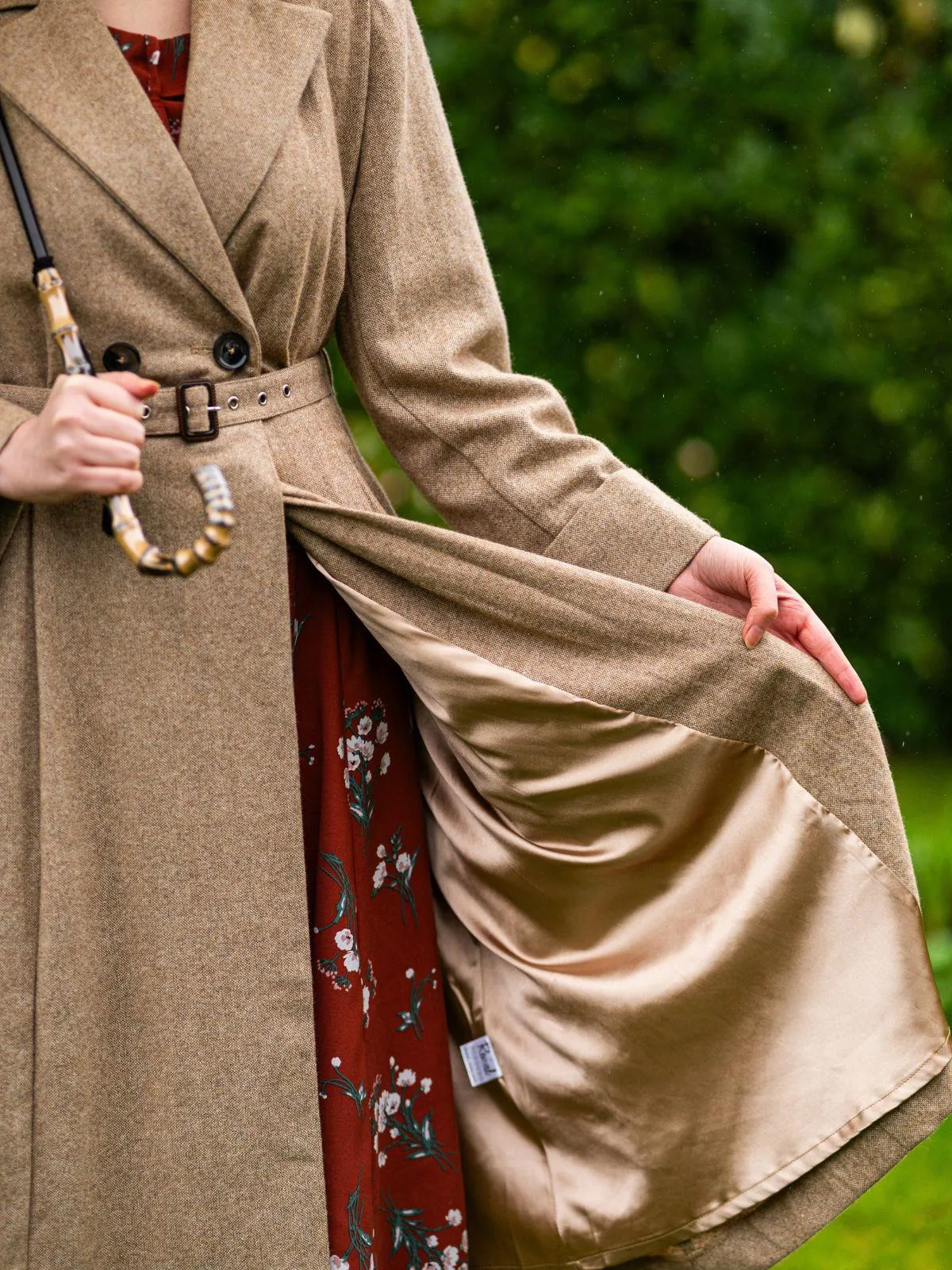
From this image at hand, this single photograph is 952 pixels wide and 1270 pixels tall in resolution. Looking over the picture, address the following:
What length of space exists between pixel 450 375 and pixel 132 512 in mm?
457

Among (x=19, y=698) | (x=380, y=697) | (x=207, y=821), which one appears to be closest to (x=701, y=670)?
(x=380, y=697)

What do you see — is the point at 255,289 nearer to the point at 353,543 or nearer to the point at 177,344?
the point at 177,344

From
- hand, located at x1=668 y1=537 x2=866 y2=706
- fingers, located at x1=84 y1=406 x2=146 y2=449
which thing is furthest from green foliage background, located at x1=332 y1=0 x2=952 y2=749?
fingers, located at x1=84 y1=406 x2=146 y2=449

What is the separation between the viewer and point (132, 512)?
135 centimetres

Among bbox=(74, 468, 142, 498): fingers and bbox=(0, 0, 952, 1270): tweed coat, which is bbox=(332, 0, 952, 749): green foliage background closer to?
bbox=(0, 0, 952, 1270): tweed coat

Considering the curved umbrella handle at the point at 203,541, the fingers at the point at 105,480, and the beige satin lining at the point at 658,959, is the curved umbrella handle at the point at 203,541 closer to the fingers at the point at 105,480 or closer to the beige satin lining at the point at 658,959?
the fingers at the point at 105,480

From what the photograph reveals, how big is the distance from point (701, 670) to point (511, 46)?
3.04m

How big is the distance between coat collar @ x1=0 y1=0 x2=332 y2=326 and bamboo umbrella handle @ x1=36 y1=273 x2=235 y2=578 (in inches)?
3.7

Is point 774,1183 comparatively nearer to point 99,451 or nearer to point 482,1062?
point 482,1062

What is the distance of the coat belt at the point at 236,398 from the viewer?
1.49 meters

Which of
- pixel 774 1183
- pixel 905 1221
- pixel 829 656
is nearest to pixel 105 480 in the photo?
pixel 829 656

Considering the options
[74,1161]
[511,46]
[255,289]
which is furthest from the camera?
[511,46]

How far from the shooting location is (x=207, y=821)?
1.50 metres

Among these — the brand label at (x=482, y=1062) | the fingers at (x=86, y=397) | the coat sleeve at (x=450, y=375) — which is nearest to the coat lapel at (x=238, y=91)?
the coat sleeve at (x=450, y=375)
